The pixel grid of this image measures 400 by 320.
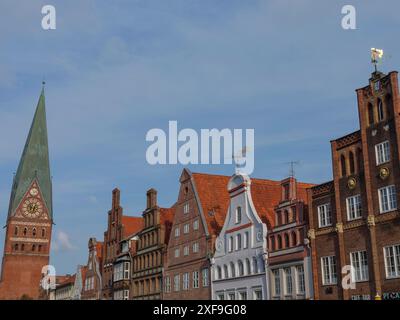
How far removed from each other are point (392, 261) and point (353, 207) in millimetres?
5005

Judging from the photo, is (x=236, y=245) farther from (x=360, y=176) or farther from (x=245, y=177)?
(x=360, y=176)

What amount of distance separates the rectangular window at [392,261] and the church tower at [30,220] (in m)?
104

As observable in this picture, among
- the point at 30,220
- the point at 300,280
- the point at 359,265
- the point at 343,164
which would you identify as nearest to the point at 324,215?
the point at 343,164

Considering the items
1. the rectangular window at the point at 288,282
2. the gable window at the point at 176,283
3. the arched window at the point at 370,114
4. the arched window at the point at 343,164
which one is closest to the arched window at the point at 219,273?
the gable window at the point at 176,283

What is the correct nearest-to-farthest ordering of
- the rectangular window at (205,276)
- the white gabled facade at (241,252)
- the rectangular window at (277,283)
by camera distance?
1. the rectangular window at (277,283)
2. the white gabled facade at (241,252)
3. the rectangular window at (205,276)

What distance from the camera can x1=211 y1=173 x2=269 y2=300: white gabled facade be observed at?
46.3m

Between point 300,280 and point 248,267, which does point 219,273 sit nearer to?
point 248,267

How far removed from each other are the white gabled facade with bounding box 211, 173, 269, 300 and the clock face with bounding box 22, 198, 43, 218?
326 ft

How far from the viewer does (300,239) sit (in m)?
41.9

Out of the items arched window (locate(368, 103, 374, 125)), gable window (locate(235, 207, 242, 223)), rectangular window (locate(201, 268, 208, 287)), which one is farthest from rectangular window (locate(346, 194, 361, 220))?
rectangular window (locate(201, 268, 208, 287))

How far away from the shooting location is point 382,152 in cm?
3631

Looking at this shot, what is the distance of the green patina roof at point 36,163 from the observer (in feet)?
477

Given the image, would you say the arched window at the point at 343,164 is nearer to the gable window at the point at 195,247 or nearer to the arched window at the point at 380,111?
the arched window at the point at 380,111
